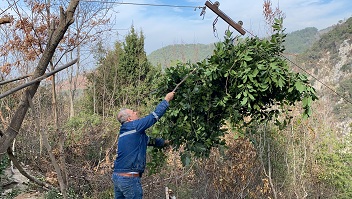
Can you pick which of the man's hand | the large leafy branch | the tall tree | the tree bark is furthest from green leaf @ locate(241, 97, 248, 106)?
the tall tree

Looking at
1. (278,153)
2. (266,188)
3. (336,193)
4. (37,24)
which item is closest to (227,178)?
(266,188)

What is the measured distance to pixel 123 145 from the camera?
12.4ft

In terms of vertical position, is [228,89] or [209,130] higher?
[228,89]

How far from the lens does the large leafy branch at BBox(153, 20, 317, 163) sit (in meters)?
3.28

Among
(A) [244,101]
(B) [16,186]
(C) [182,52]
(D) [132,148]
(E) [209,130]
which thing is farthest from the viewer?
(C) [182,52]

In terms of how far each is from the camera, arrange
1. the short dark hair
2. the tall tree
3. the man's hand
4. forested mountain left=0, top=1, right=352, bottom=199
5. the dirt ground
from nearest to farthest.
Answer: forested mountain left=0, top=1, right=352, bottom=199, the man's hand, the short dark hair, the dirt ground, the tall tree

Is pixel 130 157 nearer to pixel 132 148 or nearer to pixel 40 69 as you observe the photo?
pixel 132 148

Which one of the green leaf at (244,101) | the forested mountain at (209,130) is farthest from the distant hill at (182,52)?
the green leaf at (244,101)

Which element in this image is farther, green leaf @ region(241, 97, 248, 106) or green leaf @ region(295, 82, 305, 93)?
green leaf @ region(241, 97, 248, 106)

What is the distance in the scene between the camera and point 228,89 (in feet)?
11.7

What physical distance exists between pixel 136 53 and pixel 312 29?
46.1m

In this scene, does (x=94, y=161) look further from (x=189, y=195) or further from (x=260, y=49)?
(x=260, y=49)

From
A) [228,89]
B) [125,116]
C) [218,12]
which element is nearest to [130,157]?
[125,116]

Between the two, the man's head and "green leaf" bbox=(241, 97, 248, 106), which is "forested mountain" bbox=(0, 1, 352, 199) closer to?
"green leaf" bbox=(241, 97, 248, 106)
